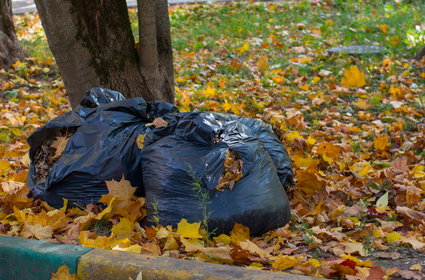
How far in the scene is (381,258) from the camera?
250 centimetres

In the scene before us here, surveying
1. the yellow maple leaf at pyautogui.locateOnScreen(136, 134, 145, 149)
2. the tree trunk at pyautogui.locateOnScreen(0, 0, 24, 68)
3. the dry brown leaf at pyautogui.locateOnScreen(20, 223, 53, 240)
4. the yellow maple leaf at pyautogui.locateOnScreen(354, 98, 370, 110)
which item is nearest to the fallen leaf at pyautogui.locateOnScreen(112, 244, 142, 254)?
the dry brown leaf at pyautogui.locateOnScreen(20, 223, 53, 240)

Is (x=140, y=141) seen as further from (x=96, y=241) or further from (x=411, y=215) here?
(x=411, y=215)

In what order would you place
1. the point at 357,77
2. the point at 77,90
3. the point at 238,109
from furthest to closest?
the point at 357,77 < the point at 238,109 < the point at 77,90

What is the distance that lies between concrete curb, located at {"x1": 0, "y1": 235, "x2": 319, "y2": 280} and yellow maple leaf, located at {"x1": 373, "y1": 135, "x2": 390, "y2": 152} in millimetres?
2664

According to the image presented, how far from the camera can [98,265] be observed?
6.79 ft

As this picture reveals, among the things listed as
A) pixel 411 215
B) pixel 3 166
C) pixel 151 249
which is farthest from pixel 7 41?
pixel 411 215

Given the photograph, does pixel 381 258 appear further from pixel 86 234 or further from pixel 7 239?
pixel 7 239

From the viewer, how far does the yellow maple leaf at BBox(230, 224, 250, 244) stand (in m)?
2.67

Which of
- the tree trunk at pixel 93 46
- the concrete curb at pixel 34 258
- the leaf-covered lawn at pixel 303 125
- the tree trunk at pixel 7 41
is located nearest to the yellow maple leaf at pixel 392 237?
the leaf-covered lawn at pixel 303 125

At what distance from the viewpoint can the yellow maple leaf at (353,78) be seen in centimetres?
613

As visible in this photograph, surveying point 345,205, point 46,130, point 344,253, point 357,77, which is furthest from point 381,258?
point 357,77

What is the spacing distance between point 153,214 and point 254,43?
572cm

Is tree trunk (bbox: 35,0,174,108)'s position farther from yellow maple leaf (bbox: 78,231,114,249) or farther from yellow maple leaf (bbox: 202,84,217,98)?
yellow maple leaf (bbox: 78,231,114,249)

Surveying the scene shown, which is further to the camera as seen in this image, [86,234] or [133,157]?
[133,157]
